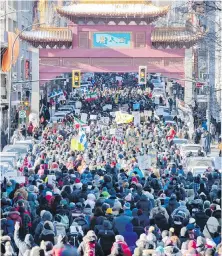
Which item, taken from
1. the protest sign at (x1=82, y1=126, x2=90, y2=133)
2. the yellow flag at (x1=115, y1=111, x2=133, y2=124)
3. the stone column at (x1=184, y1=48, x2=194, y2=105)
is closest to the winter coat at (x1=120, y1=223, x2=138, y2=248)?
the protest sign at (x1=82, y1=126, x2=90, y2=133)

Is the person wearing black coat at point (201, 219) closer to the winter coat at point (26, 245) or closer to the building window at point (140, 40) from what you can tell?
the winter coat at point (26, 245)

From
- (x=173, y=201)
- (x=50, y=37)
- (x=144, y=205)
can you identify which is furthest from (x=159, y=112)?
(x=144, y=205)

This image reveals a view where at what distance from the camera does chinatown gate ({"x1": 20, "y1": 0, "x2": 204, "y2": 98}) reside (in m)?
51.3

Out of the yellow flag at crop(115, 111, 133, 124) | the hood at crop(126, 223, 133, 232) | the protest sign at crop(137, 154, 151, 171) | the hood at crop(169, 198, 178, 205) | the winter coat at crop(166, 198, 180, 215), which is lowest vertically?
the protest sign at crop(137, 154, 151, 171)

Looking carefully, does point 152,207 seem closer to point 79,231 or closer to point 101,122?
point 79,231

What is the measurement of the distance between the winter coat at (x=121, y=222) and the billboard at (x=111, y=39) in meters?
32.7

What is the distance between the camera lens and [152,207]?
69.3ft

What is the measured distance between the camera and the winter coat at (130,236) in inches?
729

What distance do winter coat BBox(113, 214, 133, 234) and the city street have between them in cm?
3

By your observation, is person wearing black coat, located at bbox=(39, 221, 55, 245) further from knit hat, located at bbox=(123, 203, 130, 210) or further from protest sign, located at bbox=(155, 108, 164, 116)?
protest sign, located at bbox=(155, 108, 164, 116)

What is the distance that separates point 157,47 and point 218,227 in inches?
1311

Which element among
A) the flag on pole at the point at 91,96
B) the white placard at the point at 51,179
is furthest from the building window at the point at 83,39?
the white placard at the point at 51,179

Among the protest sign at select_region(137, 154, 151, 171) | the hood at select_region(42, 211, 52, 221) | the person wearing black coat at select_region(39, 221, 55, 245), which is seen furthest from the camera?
the protest sign at select_region(137, 154, 151, 171)

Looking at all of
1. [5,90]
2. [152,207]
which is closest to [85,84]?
[5,90]
